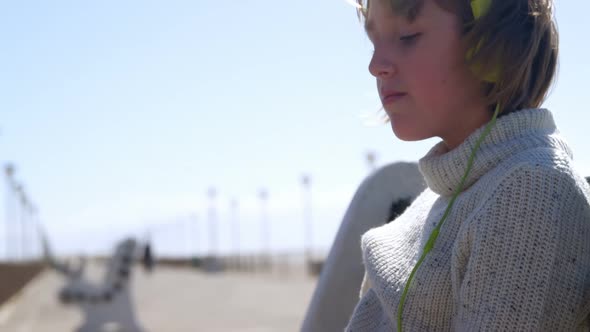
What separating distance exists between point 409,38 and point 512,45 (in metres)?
0.19

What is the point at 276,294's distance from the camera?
16.2 meters

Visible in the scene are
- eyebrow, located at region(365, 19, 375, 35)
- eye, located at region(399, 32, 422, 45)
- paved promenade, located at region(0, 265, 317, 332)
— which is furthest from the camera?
paved promenade, located at region(0, 265, 317, 332)

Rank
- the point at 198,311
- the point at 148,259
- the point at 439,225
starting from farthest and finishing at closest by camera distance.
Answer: the point at 148,259 < the point at 198,311 < the point at 439,225

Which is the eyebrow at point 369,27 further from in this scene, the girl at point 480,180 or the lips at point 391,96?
→ the lips at point 391,96

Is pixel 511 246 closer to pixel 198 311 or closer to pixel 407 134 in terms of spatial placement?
pixel 407 134

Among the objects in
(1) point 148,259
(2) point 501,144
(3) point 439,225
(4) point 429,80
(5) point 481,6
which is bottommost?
(1) point 148,259

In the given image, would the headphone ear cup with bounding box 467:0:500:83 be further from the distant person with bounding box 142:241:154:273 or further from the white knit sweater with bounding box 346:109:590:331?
the distant person with bounding box 142:241:154:273

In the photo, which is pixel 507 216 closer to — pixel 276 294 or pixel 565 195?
pixel 565 195

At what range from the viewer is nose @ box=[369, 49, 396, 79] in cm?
135

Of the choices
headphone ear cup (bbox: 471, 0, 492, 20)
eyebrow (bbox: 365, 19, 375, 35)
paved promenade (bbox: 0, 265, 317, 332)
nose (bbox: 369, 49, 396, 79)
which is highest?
headphone ear cup (bbox: 471, 0, 492, 20)

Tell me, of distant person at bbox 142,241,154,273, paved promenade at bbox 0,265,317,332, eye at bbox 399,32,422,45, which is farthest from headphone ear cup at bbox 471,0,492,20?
distant person at bbox 142,241,154,273

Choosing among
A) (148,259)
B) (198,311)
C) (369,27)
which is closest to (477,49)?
(369,27)

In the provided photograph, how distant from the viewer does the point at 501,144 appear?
4.07ft

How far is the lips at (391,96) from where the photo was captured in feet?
4.42
